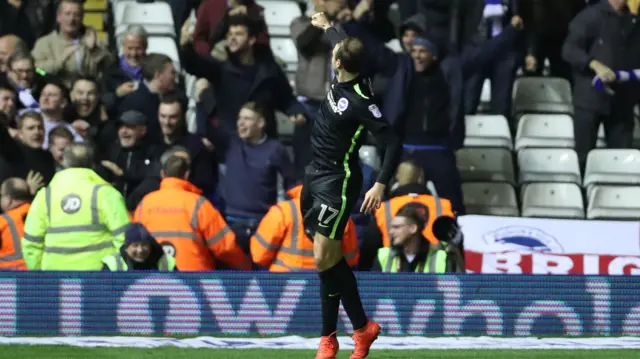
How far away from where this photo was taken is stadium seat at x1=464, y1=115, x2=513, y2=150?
15453mm

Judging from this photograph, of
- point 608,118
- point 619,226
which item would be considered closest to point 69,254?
point 619,226

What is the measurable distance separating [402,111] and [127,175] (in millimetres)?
2607

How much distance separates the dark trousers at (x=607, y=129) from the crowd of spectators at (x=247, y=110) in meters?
0.02

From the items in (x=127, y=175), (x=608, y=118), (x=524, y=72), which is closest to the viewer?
(x=127, y=175)

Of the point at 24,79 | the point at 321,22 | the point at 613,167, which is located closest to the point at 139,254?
the point at 321,22

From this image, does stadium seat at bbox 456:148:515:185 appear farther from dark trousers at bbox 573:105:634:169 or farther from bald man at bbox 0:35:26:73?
bald man at bbox 0:35:26:73

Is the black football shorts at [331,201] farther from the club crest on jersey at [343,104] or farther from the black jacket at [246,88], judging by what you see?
the black jacket at [246,88]

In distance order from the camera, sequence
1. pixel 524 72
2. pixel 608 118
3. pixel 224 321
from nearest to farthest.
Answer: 1. pixel 224 321
2. pixel 608 118
3. pixel 524 72

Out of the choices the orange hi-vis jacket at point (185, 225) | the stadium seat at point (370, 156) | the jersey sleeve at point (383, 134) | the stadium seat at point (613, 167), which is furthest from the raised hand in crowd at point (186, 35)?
the jersey sleeve at point (383, 134)

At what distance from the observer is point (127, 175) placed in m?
13.5

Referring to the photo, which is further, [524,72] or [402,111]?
[524,72]

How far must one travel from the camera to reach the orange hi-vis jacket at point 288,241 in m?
11.6

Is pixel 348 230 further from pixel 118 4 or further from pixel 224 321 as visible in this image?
pixel 118 4

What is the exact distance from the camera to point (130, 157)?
13.6m
